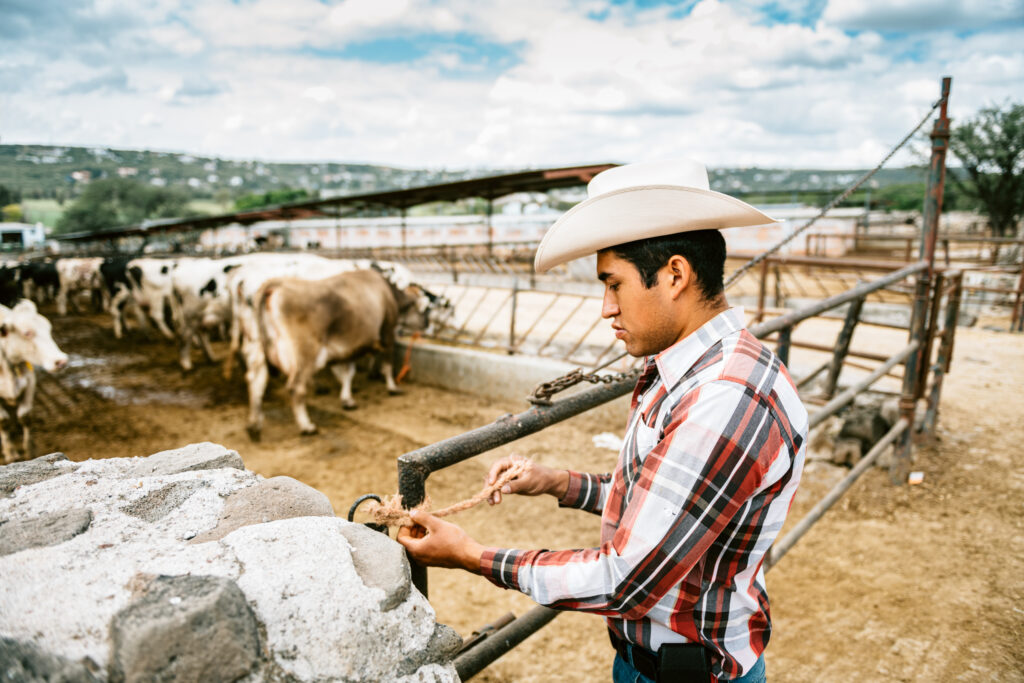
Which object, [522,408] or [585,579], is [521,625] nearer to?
[585,579]

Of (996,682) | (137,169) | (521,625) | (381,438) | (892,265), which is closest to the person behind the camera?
(521,625)

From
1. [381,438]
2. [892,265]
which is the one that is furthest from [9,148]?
[892,265]

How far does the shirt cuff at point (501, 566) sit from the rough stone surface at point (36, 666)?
614mm

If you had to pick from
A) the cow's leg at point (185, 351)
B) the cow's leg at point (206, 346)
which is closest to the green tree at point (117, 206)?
the cow's leg at point (206, 346)

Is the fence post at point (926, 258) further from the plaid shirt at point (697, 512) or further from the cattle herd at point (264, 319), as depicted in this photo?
the cattle herd at point (264, 319)

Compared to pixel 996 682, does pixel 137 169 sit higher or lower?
higher

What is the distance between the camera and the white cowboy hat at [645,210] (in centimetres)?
112

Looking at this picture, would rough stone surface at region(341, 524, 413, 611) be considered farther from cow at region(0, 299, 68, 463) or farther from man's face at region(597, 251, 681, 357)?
cow at region(0, 299, 68, 463)

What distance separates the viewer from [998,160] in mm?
21734

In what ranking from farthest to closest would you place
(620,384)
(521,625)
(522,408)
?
(522,408), (620,384), (521,625)

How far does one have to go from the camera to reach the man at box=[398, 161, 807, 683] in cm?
100

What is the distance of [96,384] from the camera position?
849cm

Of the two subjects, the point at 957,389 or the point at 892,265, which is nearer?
the point at 892,265

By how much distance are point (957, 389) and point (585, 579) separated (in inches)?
279
